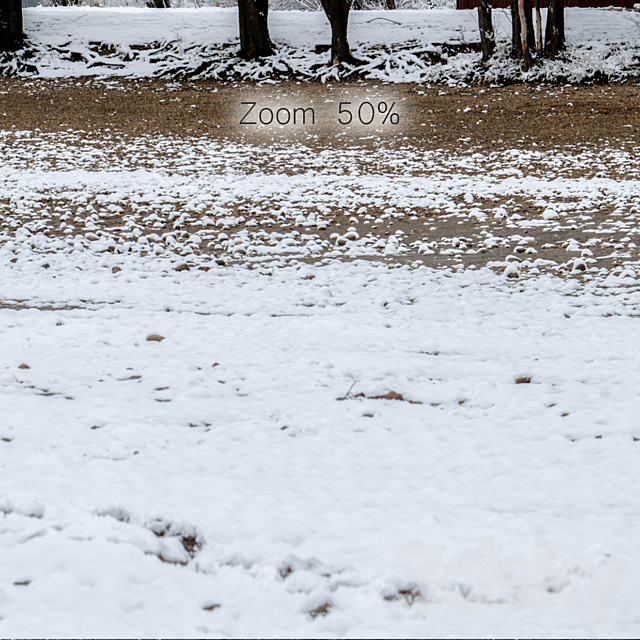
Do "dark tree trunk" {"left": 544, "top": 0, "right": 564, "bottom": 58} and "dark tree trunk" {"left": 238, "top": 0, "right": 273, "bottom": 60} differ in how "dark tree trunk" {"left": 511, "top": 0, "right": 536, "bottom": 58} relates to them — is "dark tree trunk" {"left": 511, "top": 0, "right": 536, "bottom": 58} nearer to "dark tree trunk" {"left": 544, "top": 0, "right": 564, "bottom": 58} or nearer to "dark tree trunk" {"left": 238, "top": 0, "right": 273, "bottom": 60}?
"dark tree trunk" {"left": 544, "top": 0, "right": 564, "bottom": 58}

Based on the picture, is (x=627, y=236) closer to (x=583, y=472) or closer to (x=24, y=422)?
(x=583, y=472)

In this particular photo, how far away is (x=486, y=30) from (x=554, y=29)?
1.72 meters

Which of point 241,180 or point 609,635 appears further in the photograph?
point 241,180

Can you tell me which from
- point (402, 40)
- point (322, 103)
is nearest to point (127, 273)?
point (322, 103)

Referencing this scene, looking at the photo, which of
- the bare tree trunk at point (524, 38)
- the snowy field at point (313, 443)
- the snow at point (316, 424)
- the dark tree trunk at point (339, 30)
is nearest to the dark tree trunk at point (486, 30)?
the bare tree trunk at point (524, 38)

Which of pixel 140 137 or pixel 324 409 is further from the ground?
pixel 140 137

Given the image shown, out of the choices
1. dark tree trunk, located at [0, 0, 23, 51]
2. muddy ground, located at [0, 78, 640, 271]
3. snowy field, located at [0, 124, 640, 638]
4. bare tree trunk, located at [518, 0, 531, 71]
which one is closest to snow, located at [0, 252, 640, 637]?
snowy field, located at [0, 124, 640, 638]

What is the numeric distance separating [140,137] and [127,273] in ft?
27.3

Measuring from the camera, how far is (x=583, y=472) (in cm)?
288

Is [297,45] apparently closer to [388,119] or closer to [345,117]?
[345,117]

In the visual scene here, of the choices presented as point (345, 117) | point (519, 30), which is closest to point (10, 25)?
point (345, 117)

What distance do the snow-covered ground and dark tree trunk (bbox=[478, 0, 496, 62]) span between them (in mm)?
300

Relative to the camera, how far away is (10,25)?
20188 mm

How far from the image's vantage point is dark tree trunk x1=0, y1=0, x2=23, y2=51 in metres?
20.0
